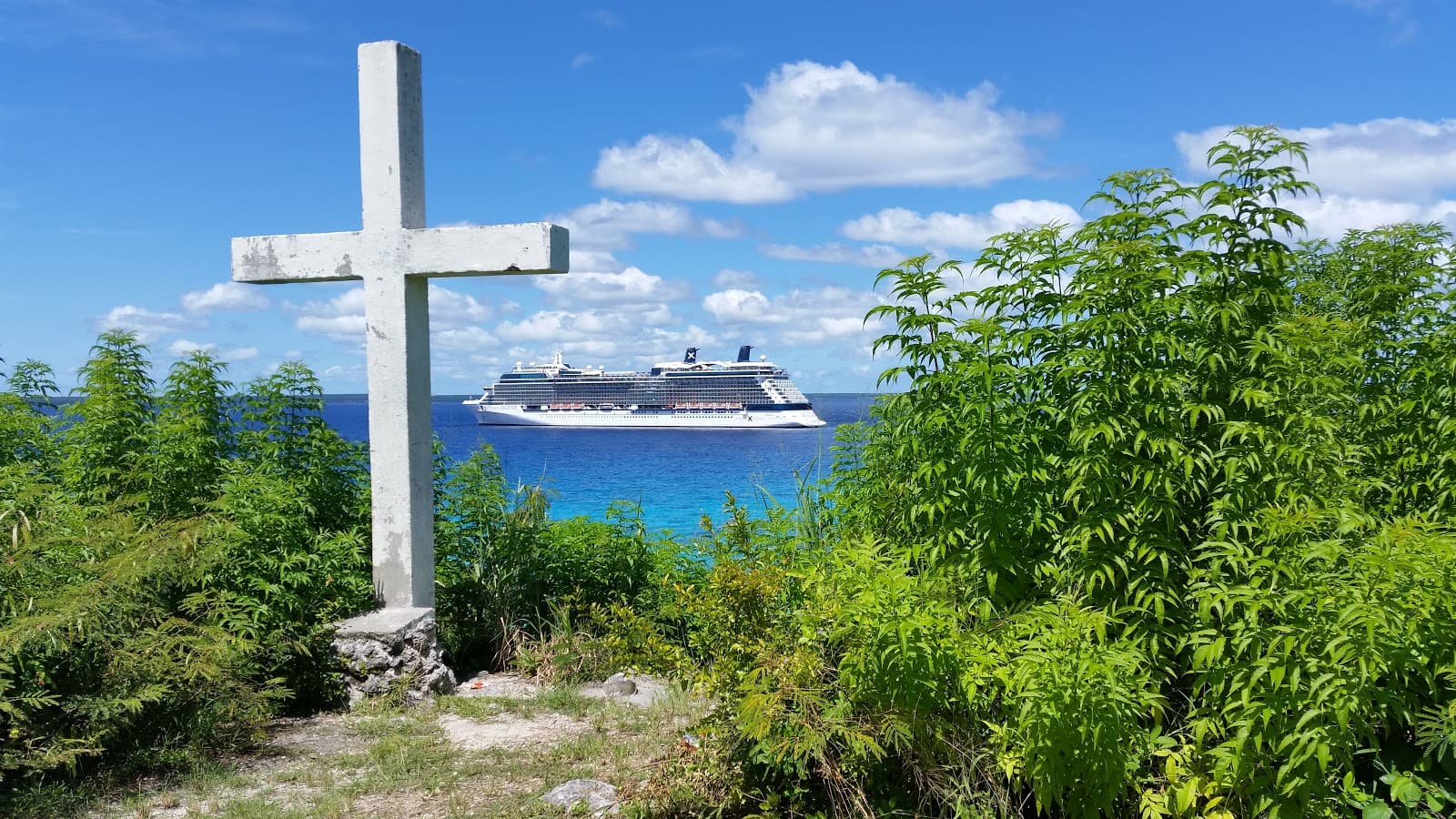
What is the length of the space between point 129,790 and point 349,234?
123 inches

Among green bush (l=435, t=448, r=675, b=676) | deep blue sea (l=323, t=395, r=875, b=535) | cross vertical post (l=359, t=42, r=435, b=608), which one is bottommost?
deep blue sea (l=323, t=395, r=875, b=535)

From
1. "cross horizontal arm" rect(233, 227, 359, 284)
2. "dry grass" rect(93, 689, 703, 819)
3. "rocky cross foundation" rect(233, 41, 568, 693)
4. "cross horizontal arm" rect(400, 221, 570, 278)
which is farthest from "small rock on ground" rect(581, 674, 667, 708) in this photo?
"cross horizontal arm" rect(233, 227, 359, 284)

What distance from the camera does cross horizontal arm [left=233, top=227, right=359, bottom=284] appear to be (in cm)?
588

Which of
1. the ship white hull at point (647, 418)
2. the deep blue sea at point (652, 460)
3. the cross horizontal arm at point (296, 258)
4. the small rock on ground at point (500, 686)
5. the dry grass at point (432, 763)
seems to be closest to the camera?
the dry grass at point (432, 763)

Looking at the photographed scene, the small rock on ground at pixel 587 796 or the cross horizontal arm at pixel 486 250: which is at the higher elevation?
the cross horizontal arm at pixel 486 250

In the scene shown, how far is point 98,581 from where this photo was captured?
4.08 m

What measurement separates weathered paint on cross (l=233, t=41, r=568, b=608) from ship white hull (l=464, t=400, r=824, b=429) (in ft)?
168

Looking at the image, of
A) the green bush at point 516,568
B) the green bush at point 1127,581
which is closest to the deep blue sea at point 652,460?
the green bush at point 516,568

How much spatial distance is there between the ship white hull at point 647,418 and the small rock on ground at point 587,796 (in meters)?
53.1

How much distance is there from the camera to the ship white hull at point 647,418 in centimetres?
5919

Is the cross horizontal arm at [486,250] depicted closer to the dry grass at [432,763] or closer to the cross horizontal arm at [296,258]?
the cross horizontal arm at [296,258]

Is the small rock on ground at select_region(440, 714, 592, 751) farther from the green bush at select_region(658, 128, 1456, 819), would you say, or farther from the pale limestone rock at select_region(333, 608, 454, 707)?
the green bush at select_region(658, 128, 1456, 819)

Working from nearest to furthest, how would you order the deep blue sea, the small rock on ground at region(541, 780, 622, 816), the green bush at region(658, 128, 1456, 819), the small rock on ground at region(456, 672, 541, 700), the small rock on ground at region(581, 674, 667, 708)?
the green bush at region(658, 128, 1456, 819) → the small rock on ground at region(541, 780, 622, 816) → the small rock on ground at region(581, 674, 667, 708) → the small rock on ground at region(456, 672, 541, 700) → the deep blue sea

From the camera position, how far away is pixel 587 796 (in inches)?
150
